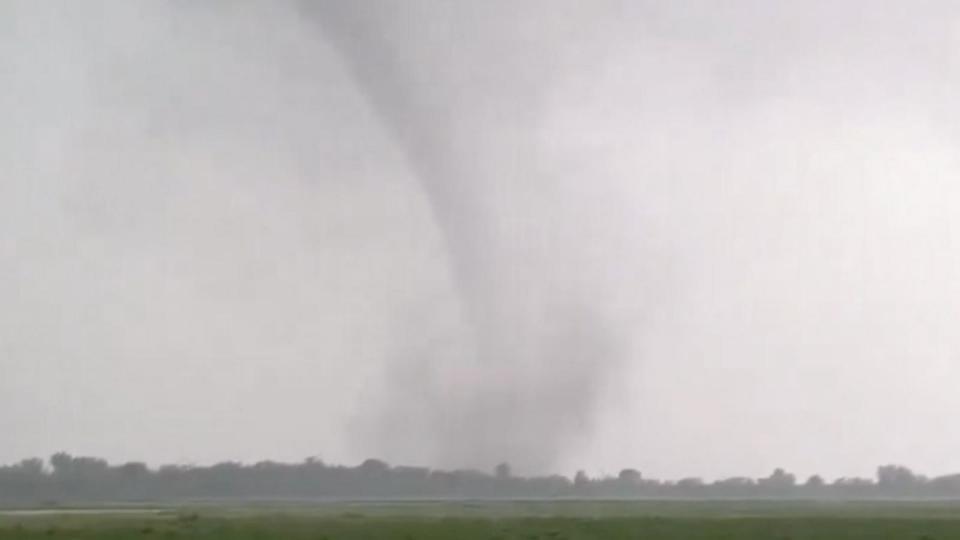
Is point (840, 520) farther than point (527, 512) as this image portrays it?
No

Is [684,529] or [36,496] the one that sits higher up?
[36,496]

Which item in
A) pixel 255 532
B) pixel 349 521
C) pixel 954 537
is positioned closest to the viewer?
pixel 954 537

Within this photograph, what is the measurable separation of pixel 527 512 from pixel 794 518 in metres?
16.7

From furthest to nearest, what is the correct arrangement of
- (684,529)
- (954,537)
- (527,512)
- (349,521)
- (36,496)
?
(36,496)
(527,512)
(349,521)
(684,529)
(954,537)

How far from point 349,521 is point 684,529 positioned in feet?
58.7

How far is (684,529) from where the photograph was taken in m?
57.7

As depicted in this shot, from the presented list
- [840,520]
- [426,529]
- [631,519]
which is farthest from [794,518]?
[426,529]

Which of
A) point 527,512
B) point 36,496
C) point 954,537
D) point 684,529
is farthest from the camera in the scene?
point 36,496

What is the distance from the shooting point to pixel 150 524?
57875mm

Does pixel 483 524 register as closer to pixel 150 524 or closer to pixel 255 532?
pixel 255 532

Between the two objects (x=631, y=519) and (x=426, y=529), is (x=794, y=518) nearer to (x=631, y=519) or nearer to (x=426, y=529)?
(x=631, y=519)

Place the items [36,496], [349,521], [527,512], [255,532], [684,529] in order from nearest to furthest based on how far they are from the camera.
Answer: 1. [255,532]
2. [684,529]
3. [349,521]
4. [527,512]
5. [36,496]

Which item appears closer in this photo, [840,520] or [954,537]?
[954,537]

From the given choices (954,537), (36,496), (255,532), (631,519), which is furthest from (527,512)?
(36,496)
